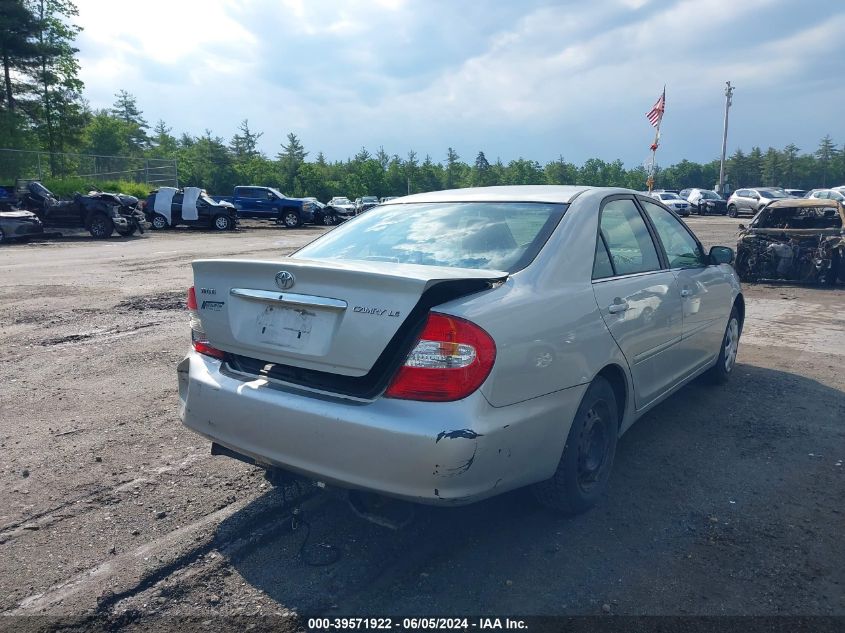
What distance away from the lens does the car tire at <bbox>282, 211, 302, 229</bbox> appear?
33906 mm

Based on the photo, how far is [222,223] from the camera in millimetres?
28562

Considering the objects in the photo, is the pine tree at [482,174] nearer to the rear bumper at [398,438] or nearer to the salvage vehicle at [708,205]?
the salvage vehicle at [708,205]

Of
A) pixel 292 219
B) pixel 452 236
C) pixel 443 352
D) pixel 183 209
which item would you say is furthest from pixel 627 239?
pixel 292 219

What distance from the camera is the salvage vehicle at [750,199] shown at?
130ft

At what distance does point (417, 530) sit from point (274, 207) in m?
32.6

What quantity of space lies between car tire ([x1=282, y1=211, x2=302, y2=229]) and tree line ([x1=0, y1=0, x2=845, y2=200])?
12.5 metres

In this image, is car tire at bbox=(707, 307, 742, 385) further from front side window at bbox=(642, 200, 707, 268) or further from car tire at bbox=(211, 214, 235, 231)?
car tire at bbox=(211, 214, 235, 231)

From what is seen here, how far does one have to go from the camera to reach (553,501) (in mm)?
3162

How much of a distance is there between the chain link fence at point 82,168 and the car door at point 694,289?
3516 centimetres

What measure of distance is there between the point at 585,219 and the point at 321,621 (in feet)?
7.68

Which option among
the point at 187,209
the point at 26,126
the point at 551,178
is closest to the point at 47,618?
the point at 187,209

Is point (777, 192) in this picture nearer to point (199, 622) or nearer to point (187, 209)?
point (187, 209)

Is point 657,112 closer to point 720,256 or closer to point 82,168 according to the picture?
point 720,256

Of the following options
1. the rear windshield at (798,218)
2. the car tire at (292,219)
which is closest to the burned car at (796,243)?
the rear windshield at (798,218)
